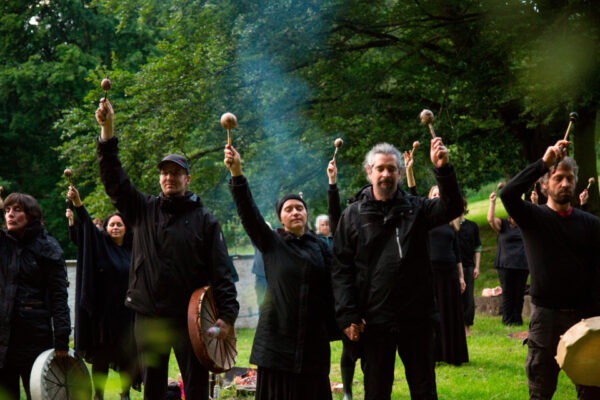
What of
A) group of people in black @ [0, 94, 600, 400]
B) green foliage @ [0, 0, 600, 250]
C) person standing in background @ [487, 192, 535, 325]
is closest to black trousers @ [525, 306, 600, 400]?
group of people in black @ [0, 94, 600, 400]

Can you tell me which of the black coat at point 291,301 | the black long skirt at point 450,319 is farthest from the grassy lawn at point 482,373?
the black coat at point 291,301

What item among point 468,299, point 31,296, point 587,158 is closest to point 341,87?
point 587,158

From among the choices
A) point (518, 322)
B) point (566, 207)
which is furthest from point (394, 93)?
point (566, 207)

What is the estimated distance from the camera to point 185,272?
590 centimetres

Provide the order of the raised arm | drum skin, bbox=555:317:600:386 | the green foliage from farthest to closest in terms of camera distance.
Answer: the green foliage → the raised arm → drum skin, bbox=555:317:600:386

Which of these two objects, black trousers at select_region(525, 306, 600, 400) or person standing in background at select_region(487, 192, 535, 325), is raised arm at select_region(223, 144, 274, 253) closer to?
black trousers at select_region(525, 306, 600, 400)

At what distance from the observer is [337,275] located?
5598 millimetres

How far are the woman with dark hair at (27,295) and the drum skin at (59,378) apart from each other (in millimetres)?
114

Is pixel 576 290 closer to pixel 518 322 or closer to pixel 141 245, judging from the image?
pixel 141 245

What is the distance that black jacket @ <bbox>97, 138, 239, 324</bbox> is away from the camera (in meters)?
5.86

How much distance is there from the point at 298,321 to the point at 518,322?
9187 mm

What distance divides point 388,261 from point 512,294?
30.5ft

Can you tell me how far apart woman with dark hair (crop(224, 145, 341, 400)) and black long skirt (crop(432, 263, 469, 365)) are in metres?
4.37

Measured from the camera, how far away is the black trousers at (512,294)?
1392 centimetres
